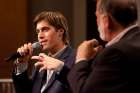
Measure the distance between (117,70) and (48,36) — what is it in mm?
931

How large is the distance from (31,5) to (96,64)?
9.22 ft

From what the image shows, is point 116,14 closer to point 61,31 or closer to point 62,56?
point 62,56

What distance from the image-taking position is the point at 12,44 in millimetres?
4375

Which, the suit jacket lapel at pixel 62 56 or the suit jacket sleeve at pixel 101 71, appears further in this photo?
the suit jacket lapel at pixel 62 56

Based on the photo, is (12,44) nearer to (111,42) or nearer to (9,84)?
(9,84)

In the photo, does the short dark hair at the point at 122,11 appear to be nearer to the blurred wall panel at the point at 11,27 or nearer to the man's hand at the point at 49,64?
the man's hand at the point at 49,64

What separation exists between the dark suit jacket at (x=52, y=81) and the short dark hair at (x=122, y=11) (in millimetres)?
577

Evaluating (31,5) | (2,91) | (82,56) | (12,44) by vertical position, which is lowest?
(2,91)

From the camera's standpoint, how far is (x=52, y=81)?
7.92ft

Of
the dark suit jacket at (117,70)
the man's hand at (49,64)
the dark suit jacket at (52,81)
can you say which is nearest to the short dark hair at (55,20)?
the dark suit jacket at (52,81)

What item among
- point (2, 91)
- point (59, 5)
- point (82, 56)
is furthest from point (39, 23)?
point (59, 5)

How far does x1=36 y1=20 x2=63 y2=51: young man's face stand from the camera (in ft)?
8.38

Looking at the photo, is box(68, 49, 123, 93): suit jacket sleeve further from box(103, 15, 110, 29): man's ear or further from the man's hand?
the man's hand

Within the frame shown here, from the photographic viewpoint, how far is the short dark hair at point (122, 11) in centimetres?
175
